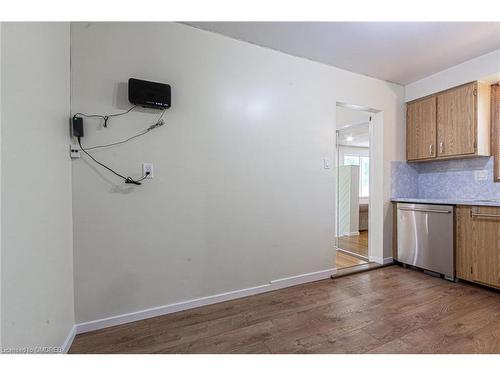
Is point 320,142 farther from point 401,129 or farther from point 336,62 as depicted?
point 401,129

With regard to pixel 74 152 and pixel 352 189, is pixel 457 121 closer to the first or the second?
pixel 352 189

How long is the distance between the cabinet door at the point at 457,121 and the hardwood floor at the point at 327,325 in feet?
5.08

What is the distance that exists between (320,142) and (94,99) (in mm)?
2107

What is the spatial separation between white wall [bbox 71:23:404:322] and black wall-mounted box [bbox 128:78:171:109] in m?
0.09

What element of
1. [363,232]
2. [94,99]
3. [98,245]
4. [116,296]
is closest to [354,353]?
[116,296]

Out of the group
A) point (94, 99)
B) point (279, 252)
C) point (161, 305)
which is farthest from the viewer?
point (279, 252)

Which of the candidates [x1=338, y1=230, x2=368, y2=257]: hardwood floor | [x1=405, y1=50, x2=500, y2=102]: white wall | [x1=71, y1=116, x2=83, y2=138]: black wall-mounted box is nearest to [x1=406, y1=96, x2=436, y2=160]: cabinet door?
[x1=405, y1=50, x2=500, y2=102]: white wall

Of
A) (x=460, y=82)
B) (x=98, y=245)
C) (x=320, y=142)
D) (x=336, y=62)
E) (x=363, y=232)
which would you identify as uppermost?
(x=336, y=62)

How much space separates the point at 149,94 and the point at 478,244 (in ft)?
10.9

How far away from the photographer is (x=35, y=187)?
108cm

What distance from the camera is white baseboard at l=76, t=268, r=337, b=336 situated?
159 centimetres

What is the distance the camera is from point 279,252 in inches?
88.6

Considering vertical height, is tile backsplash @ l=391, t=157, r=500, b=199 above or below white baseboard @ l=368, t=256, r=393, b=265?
above

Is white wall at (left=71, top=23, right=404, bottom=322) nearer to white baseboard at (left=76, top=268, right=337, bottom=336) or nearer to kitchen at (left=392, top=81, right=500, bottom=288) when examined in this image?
white baseboard at (left=76, top=268, right=337, bottom=336)
